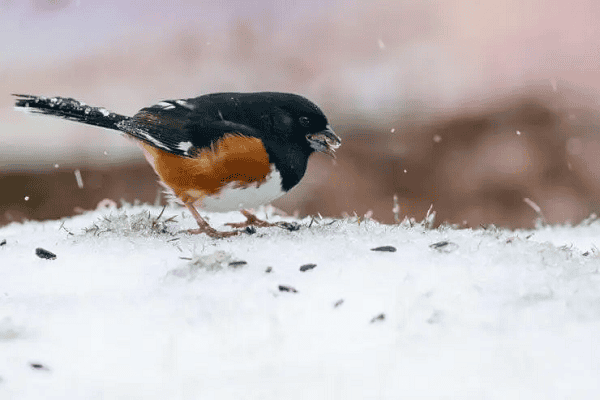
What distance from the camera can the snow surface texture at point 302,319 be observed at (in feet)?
9.57

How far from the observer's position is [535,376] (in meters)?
2.90

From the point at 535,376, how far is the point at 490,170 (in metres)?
6.16

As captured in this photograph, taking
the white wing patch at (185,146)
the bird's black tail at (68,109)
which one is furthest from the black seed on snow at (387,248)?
the bird's black tail at (68,109)

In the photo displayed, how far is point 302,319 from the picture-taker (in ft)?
10.9

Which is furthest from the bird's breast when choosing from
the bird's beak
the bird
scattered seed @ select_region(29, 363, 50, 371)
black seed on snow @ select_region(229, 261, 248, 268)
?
scattered seed @ select_region(29, 363, 50, 371)

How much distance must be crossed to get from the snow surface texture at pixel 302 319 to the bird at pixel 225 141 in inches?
12.4

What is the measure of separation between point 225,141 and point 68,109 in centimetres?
123

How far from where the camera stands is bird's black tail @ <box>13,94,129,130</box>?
490 centimetres

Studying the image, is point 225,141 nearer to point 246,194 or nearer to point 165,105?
point 246,194

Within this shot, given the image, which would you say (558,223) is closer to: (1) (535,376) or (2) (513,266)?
(2) (513,266)

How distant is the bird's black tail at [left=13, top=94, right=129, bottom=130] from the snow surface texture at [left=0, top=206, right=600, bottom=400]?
3.01 feet

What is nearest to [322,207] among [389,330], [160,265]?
[160,265]

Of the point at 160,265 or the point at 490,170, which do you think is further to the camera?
the point at 490,170

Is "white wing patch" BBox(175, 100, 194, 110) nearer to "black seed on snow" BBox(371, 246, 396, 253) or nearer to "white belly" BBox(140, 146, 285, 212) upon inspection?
"white belly" BBox(140, 146, 285, 212)
